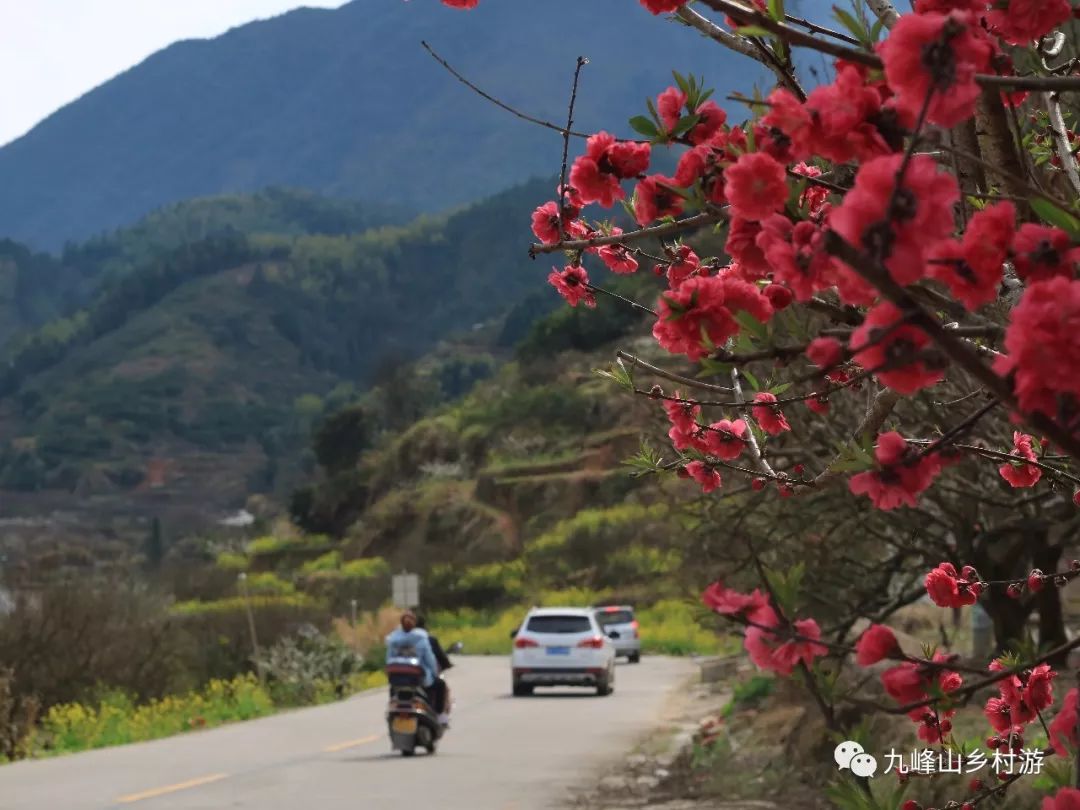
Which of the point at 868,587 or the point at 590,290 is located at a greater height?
the point at 590,290

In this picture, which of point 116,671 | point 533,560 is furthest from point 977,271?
point 533,560

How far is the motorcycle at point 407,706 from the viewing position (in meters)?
18.7

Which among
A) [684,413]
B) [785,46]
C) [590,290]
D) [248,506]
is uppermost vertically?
[785,46]

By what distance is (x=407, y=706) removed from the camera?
61.5ft

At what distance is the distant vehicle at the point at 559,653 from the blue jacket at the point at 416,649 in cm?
1199

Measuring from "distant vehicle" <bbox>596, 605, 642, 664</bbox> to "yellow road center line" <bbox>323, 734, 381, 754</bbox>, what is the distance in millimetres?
23908

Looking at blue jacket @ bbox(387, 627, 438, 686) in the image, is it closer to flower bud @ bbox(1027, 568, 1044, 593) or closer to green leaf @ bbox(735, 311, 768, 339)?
flower bud @ bbox(1027, 568, 1044, 593)

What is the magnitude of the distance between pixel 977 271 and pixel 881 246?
1.37 ft

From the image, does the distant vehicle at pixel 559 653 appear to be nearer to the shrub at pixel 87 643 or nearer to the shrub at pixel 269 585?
the shrub at pixel 87 643

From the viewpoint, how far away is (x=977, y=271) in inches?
116

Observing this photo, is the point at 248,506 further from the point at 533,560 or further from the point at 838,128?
the point at 838,128

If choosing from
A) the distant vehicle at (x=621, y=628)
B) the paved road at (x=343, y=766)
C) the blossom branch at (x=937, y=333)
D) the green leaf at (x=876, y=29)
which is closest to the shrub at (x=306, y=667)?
the paved road at (x=343, y=766)

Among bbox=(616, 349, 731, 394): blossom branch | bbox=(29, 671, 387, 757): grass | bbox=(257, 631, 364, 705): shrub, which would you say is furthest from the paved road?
bbox=(616, 349, 731, 394): blossom branch

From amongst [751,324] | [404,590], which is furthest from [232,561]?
[751,324]
